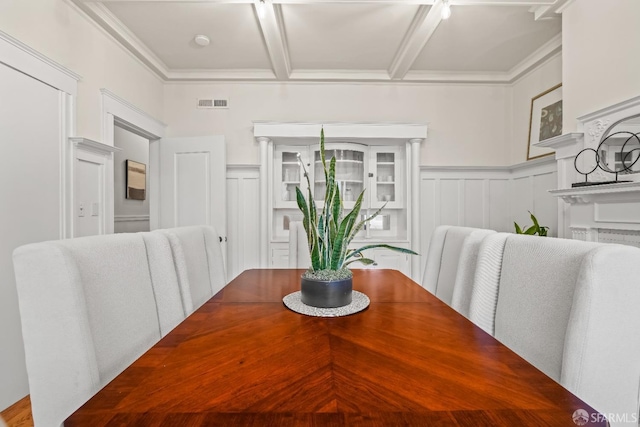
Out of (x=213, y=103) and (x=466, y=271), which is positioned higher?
(x=213, y=103)

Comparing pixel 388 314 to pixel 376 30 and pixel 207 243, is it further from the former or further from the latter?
pixel 376 30

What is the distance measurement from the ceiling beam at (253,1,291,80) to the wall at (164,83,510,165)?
312mm

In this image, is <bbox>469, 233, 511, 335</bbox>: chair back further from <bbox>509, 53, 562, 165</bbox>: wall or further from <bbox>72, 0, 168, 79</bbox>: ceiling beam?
<bbox>72, 0, 168, 79</bbox>: ceiling beam

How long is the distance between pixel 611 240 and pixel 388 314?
5.96ft

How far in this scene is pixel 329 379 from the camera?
0.58 m

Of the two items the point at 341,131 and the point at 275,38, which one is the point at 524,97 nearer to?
the point at 341,131

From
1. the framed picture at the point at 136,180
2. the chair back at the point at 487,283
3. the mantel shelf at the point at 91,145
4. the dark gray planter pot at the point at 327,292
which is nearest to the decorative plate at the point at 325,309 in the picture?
the dark gray planter pot at the point at 327,292

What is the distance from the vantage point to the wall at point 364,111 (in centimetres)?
345

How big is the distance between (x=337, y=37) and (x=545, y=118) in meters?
2.17

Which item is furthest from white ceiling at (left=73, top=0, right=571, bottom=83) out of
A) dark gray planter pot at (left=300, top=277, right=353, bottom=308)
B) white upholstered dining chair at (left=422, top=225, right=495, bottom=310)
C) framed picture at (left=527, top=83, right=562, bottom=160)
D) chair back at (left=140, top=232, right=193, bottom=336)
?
dark gray planter pot at (left=300, top=277, right=353, bottom=308)

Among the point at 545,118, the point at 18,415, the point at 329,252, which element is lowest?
the point at 18,415

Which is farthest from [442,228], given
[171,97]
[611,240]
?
[171,97]

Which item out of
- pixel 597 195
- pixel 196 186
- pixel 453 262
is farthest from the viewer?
pixel 196 186

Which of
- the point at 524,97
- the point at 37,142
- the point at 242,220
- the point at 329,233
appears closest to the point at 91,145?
the point at 37,142
